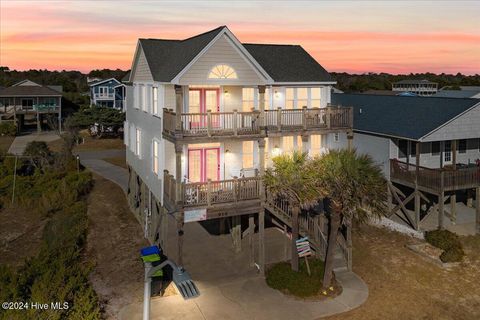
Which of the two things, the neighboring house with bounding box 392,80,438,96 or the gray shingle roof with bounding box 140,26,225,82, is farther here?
the neighboring house with bounding box 392,80,438,96

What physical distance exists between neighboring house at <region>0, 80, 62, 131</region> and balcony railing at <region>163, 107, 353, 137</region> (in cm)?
6254

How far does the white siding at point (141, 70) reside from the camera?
26766 mm

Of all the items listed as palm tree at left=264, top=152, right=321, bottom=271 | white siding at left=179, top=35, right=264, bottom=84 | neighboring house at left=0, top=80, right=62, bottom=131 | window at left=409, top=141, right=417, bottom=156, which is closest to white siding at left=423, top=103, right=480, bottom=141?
window at left=409, top=141, right=417, bottom=156

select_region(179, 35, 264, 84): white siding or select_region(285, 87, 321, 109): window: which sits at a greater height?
select_region(179, 35, 264, 84): white siding

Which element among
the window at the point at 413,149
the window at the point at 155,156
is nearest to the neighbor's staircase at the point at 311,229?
the window at the point at 155,156

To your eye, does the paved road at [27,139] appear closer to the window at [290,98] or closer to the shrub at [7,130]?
the shrub at [7,130]

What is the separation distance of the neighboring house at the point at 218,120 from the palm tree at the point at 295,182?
5.52ft

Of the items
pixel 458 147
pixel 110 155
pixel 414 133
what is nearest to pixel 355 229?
pixel 414 133

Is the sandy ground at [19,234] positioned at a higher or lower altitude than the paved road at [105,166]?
lower

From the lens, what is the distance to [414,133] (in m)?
29.1

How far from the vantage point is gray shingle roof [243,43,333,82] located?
92.4ft

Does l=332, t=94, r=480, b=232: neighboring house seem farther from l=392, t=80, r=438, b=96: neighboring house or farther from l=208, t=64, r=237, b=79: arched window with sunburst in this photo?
l=392, t=80, r=438, b=96: neighboring house

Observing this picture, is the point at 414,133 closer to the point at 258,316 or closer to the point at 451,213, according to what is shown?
the point at 451,213

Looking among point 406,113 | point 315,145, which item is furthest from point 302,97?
point 406,113
